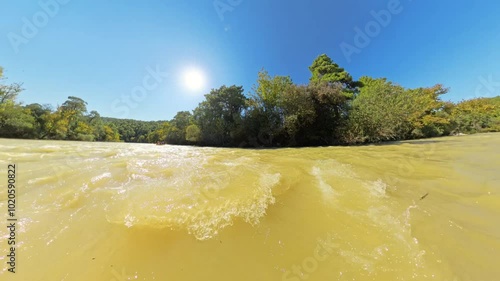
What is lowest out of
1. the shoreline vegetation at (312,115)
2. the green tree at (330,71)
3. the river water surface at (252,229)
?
the river water surface at (252,229)

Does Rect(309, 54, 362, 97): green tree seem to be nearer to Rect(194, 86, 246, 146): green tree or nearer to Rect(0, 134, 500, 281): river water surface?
Rect(194, 86, 246, 146): green tree

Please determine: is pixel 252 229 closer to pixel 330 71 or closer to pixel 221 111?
pixel 221 111

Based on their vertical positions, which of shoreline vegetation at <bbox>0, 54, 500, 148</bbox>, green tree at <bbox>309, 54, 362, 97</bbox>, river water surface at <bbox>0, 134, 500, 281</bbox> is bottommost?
river water surface at <bbox>0, 134, 500, 281</bbox>

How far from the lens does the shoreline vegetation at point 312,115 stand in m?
13.7

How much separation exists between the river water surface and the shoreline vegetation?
467 inches

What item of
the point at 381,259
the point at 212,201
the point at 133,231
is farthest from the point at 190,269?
the point at 381,259

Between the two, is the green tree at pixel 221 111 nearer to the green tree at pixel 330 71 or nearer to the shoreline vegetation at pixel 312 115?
the shoreline vegetation at pixel 312 115

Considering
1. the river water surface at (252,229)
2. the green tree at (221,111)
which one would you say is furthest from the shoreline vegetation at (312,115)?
the river water surface at (252,229)

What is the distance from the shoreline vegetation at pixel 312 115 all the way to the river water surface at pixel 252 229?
38.9 feet

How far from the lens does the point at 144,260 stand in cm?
135

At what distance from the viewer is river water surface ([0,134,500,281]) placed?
1.26m

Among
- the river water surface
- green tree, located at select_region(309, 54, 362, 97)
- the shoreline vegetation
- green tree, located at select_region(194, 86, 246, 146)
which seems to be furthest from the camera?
green tree, located at select_region(309, 54, 362, 97)

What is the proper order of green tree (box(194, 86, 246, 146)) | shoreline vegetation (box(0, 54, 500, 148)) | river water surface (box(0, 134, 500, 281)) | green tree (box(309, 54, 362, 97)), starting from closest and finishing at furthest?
1. river water surface (box(0, 134, 500, 281))
2. shoreline vegetation (box(0, 54, 500, 148))
3. green tree (box(194, 86, 246, 146))
4. green tree (box(309, 54, 362, 97))

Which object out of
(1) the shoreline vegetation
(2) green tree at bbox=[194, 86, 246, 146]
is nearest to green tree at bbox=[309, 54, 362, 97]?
(1) the shoreline vegetation
